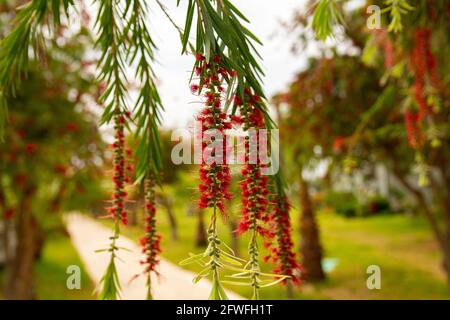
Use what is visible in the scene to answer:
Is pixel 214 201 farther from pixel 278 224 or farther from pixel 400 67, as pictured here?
pixel 400 67

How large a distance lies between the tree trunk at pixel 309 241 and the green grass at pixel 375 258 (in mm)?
308

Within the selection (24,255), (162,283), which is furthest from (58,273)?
(162,283)

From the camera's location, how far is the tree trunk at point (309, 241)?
935cm

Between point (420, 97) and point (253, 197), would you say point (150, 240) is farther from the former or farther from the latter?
point (420, 97)

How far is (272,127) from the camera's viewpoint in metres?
1.14

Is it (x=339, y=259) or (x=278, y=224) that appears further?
(x=339, y=259)

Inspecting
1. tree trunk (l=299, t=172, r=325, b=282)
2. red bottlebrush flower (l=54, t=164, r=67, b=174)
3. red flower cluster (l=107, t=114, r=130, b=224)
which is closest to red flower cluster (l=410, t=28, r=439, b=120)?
red flower cluster (l=107, t=114, r=130, b=224)

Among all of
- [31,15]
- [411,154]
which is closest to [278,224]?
[31,15]

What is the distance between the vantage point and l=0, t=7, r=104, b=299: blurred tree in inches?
227

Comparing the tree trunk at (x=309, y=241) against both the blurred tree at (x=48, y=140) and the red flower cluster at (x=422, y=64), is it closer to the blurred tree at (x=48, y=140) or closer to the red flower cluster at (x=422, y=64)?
the blurred tree at (x=48, y=140)

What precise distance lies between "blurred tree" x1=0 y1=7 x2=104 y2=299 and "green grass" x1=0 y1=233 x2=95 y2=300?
128 centimetres

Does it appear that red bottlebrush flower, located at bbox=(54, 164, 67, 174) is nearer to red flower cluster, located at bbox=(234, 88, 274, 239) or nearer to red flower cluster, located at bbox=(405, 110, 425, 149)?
red flower cluster, located at bbox=(405, 110, 425, 149)

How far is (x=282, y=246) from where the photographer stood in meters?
1.12
